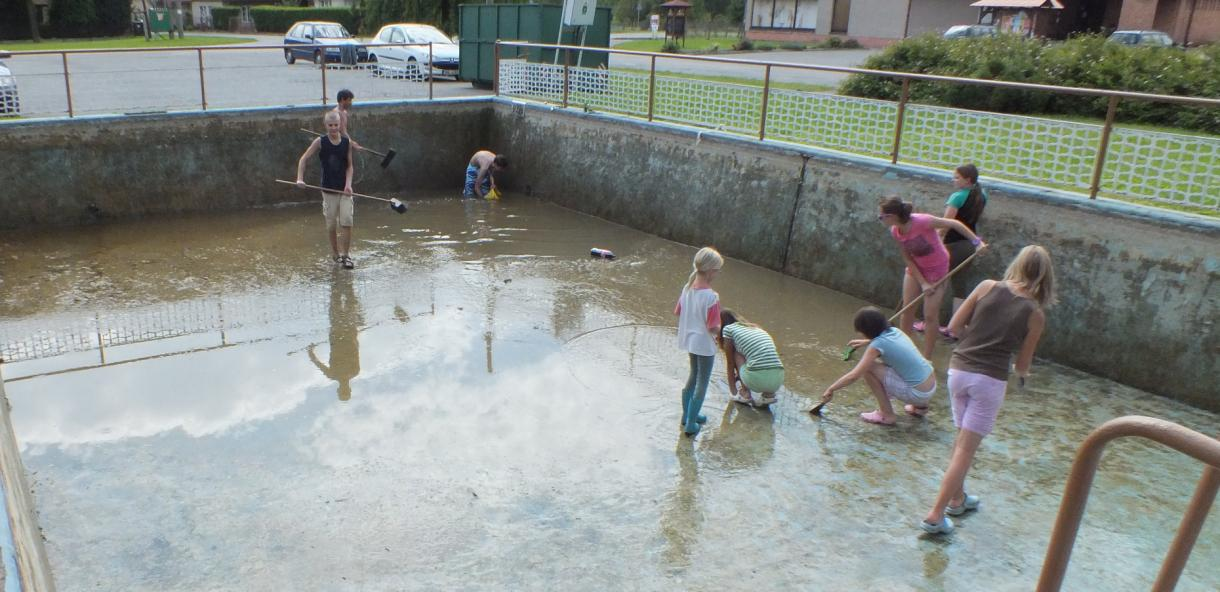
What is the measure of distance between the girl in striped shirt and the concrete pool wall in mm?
2990

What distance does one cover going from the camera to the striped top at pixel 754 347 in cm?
634

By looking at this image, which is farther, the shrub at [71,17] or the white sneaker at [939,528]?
the shrub at [71,17]

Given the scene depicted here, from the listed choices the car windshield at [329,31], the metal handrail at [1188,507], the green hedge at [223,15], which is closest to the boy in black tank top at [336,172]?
the metal handrail at [1188,507]

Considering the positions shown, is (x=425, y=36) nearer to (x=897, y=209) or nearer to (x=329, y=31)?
(x=329, y=31)

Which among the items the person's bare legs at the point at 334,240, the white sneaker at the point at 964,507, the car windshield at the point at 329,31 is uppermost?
the car windshield at the point at 329,31

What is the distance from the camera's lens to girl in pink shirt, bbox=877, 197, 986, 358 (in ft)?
23.7

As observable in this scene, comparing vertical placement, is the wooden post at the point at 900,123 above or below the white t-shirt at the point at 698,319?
above

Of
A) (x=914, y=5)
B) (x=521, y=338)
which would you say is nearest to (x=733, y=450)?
(x=521, y=338)

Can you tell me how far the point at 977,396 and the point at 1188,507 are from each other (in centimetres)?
214

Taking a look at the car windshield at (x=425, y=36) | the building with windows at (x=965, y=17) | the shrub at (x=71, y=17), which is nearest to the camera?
the car windshield at (x=425, y=36)

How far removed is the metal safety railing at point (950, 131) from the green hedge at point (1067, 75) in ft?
14.8

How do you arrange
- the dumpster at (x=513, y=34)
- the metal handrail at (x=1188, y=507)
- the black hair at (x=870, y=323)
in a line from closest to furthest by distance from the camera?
the metal handrail at (x=1188, y=507)
the black hair at (x=870, y=323)
the dumpster at (x=513, y=34)

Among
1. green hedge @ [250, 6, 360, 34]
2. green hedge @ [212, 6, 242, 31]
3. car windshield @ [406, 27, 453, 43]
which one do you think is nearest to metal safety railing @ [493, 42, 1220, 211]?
car windshield @ [406, 27, 453, 43]

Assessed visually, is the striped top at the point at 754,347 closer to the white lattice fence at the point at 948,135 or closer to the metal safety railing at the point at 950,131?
the metal safety railing at the point at 950,131
